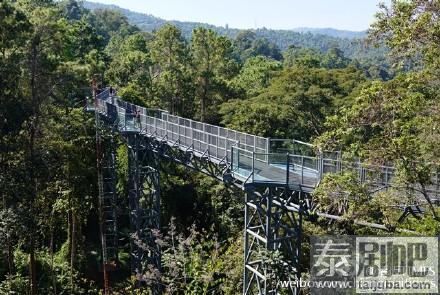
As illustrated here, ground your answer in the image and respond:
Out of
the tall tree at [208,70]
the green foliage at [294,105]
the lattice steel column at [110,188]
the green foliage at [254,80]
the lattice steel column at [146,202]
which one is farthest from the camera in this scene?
the green foliage at [254,80]

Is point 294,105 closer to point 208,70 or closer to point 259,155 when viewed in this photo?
point 208,70

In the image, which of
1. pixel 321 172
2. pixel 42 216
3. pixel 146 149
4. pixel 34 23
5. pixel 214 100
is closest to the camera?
pixel 321 172

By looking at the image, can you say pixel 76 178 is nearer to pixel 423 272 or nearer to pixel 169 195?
pixel 169 195

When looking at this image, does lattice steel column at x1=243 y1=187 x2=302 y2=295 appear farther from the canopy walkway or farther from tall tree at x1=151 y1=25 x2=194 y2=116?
tall tree at x1=151 y1=25 x2=194 y2=116

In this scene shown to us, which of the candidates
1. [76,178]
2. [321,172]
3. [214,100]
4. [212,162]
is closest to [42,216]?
[76,178]

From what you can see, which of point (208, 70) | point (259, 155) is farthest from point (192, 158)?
point (208, 70)

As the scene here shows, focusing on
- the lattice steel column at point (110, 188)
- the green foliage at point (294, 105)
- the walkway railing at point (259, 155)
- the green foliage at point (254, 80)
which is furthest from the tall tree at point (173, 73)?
the walkway railing at point (259, 155)

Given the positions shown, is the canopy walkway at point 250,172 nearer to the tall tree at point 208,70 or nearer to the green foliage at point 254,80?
the tall tree at point 208,70
